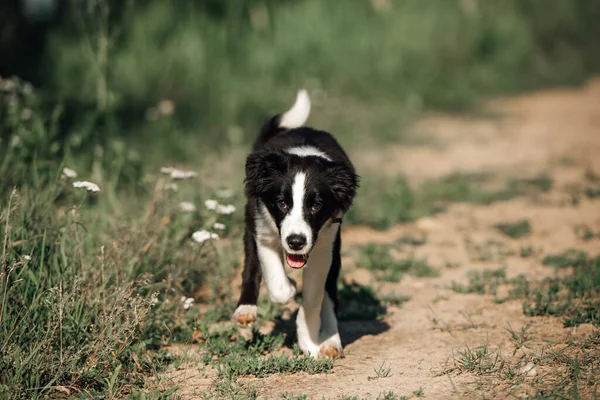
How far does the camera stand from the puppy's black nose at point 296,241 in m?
3.76

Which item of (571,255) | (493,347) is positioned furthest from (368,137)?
(493,347)

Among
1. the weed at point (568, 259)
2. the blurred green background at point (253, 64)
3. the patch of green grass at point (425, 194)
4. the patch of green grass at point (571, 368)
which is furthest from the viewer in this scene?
the blurred green background at point (253, 64)

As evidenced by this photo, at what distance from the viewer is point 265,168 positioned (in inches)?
161

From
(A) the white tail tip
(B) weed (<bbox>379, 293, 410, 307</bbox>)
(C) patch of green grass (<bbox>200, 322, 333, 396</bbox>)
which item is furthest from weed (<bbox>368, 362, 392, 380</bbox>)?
(A) the white tail tip

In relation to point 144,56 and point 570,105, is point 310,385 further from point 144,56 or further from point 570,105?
point 570,105

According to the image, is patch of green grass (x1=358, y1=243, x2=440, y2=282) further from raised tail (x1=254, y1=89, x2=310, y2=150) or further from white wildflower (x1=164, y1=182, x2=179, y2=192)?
white wildflower (x1=164, y1=182, x2=179, y2=192)

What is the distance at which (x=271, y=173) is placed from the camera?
13.5 feet

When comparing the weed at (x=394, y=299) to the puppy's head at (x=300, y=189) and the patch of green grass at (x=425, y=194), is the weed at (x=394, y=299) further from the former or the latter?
the patch of green grass at (x=425, y=194)

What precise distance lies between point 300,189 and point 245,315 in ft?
2.37

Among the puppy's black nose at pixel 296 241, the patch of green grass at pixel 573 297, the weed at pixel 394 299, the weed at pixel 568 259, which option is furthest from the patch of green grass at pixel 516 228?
the puppy's black nose at pixel 296 241

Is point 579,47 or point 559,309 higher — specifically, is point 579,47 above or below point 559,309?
above

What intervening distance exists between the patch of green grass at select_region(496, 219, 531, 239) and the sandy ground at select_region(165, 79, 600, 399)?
8 cm

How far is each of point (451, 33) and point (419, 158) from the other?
5.74m

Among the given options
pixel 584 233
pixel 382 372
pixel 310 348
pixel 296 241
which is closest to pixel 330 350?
pixel 310 348
